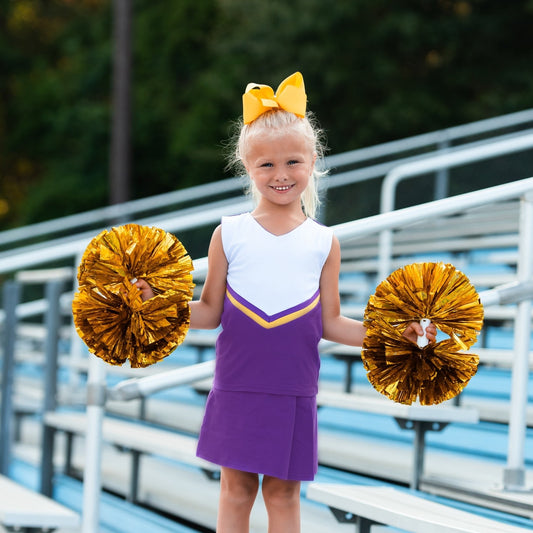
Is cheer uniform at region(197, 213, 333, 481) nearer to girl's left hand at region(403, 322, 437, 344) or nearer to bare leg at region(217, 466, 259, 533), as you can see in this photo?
bare leg at region(217, 466, 259, 533)

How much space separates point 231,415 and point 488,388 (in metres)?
2.04

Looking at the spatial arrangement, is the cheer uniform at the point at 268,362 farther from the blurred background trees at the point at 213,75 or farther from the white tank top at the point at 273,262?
the blurred background trees at the point at 213,75

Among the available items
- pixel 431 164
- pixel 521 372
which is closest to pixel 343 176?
pixel 431 164

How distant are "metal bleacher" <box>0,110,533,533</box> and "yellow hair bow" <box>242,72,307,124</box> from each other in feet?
1.84

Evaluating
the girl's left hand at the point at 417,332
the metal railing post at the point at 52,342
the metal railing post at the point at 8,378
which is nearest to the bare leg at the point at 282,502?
the girl's left hand at the point at 417,332

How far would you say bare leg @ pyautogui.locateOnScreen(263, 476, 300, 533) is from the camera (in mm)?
1962

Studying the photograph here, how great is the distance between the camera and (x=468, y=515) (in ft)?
7.81

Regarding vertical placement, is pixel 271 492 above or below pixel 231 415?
below

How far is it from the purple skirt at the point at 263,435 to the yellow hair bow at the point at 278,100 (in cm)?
61

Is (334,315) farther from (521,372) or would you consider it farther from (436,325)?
(521,372)

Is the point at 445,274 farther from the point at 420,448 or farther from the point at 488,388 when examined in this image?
the point at 488,388

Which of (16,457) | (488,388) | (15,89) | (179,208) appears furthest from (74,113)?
A: (488,388)

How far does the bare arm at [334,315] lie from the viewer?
1.97m

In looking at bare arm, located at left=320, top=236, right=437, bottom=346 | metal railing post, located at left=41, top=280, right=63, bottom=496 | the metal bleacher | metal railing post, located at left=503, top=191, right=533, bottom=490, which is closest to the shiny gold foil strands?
bare arm, located at left=320, top=236, right=437, bottom=346
